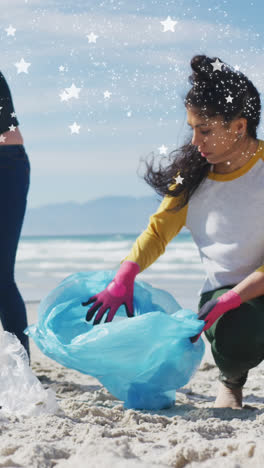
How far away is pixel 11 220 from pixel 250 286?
32.5 inches

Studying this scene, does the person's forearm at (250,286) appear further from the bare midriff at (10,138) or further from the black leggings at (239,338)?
the bare midriff at (10,138)

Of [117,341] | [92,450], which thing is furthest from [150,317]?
[92,450]

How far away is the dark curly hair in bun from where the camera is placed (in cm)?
185

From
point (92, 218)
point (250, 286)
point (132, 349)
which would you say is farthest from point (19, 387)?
point (92, 218)

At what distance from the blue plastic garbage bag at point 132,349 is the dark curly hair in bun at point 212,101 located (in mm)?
428

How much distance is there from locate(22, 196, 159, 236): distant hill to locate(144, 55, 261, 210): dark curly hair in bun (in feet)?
58.2

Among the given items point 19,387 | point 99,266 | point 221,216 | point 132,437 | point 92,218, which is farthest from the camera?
point 92,218

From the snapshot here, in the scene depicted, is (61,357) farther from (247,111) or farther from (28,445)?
(247,111)

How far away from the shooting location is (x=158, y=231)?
2.03 metres

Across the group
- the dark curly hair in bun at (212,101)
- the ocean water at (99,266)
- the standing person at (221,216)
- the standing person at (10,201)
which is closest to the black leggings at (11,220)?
the standing person at (10,201)

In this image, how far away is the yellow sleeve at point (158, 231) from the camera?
6.57 feet

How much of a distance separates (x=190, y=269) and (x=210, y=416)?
646 cm

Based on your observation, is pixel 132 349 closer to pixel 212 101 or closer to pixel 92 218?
pixel 212 101

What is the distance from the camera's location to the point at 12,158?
2072 millimetres
